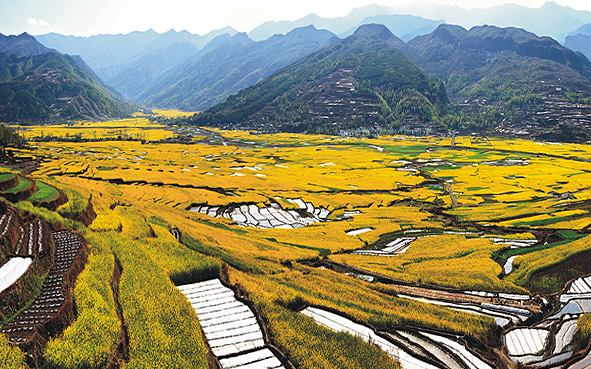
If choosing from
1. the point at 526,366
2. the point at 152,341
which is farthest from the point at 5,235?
the point at 526,366

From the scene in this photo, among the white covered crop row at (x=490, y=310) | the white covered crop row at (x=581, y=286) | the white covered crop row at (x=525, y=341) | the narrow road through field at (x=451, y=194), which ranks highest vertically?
the white covered crop row at (x=525, y=341)

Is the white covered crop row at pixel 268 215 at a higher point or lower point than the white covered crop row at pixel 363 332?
lower

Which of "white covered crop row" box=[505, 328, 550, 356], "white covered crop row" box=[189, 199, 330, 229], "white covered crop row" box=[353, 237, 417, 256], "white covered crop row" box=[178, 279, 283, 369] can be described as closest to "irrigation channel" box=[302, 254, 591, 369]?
"white covered crop row" box=[505, 328, 550, 356]

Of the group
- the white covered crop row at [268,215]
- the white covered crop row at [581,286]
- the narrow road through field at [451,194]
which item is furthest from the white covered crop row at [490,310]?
the narrow road through field at [451,194]

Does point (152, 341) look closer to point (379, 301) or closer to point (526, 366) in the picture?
point (379, 301)

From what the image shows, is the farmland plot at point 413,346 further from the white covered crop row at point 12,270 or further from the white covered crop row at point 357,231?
the white covered crop row at point 357,231

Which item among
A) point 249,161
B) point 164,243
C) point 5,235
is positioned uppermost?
point 5,235

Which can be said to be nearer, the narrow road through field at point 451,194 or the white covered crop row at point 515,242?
the white covered crop row at point 515,242
